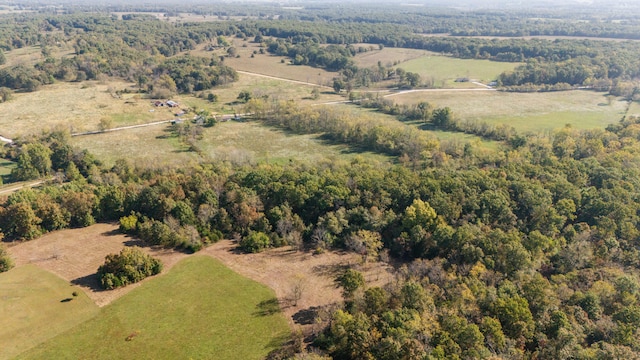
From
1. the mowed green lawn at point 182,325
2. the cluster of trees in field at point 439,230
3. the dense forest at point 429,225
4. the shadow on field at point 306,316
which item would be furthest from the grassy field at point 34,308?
the shadow on field at point 306,316

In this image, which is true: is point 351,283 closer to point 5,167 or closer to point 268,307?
point 268,307

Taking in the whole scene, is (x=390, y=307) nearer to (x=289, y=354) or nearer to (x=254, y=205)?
(x=289, y=354)

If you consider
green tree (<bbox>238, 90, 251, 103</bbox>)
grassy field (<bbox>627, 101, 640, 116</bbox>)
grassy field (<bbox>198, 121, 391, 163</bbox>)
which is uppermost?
grassy field (<bbox>627, 101, 640, 116</bbox>)

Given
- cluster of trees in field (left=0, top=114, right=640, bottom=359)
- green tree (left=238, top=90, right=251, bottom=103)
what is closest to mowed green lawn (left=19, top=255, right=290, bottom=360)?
cluster of trees in field (left=0, top=114, right=640, bottom=359)

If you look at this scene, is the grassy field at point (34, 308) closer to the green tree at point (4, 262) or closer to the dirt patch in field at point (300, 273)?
the green tree at point (4, 262)

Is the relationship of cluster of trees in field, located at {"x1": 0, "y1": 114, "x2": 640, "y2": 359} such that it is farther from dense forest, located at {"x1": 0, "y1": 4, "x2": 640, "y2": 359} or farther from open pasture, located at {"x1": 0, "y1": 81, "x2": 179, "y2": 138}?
open pasture, located at {"x1": 0, "y1": 81, "x2": 179, "y2": 138}

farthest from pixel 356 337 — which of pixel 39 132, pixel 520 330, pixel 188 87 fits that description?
pixel 188 87

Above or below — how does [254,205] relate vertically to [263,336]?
above
